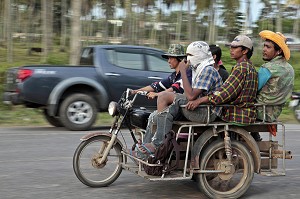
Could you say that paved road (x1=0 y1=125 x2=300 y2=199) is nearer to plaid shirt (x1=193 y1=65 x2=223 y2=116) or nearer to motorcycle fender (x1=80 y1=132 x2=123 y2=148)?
motorcycle fender (x1=80 y1=132 x2=123 y2=148)

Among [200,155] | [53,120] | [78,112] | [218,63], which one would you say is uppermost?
[218,63]

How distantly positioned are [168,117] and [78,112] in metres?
6.06

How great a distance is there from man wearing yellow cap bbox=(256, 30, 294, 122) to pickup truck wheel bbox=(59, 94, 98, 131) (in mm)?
6144

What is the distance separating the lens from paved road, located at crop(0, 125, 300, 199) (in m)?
5.88

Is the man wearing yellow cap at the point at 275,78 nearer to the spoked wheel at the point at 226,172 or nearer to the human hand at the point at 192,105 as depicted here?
the spoked wheel at the point at 226,172

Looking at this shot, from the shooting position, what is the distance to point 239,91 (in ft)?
18.4

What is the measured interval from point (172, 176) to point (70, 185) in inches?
53.5

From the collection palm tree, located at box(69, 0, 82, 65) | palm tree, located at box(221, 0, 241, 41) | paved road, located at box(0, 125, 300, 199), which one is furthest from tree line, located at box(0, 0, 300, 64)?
paved road, located at box(0, 125, 300, 199)

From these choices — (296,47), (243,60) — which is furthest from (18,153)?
(296,47)

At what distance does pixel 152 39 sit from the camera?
57.2m

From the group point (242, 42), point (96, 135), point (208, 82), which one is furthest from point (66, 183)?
point (242, 42)

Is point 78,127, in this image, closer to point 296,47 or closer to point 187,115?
point 187,115

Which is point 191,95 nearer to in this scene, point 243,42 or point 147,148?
point 147,148

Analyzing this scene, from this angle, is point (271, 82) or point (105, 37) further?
point (105, 37)
